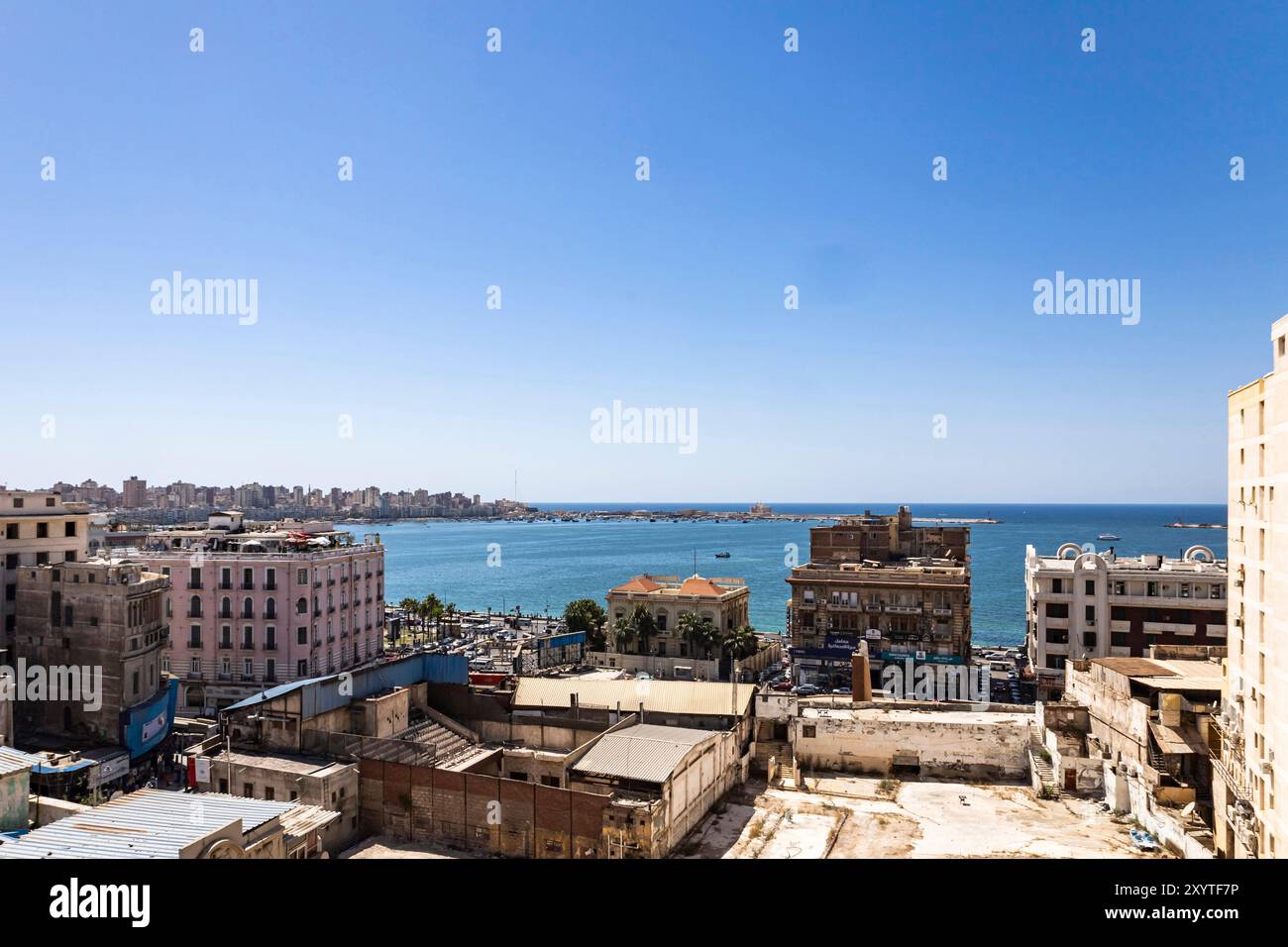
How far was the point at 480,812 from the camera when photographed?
27.4 meters

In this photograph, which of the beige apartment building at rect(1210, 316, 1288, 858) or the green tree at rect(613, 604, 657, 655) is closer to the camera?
the beige apartment building at rect(1210, 316, 1288, 858)

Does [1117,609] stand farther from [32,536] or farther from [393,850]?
[32,536]

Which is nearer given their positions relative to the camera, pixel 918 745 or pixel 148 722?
pixel 918 745

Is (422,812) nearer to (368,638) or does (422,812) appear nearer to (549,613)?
(368,638)

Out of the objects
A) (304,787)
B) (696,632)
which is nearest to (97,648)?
(304,787)

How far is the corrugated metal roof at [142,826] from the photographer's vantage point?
14.9 m

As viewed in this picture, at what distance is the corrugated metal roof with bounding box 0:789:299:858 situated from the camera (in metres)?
14.9

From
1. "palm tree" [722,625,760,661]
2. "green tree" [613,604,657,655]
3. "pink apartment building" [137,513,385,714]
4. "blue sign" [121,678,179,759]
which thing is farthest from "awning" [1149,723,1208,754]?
"pink apartment building" [137,513,385,714]

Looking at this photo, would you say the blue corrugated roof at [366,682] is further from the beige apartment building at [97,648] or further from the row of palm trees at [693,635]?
the row of palm trees at [693,635]

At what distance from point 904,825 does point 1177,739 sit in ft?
33.1

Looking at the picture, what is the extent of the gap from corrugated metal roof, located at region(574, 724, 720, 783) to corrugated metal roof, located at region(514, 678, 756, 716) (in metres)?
4.44

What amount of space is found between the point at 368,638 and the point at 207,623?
36.4ft

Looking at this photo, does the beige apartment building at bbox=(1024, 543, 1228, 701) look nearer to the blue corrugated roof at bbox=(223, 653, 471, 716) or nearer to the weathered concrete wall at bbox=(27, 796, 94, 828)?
the blue corrugated roof at bbox=(223, 653, 471, 716)

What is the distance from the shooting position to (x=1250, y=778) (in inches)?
973
